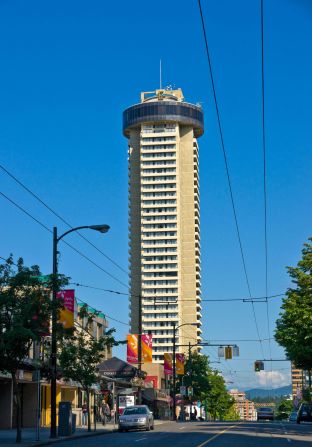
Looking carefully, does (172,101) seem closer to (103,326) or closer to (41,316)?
(103,326)

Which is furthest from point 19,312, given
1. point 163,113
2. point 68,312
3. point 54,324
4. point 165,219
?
point 163,113

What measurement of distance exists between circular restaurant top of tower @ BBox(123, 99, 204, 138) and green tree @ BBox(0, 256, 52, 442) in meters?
156

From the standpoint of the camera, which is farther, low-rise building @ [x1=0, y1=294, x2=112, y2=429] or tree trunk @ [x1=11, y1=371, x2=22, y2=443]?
low-rise building @ [x1=0, y1=294, x2=112, y2=429]

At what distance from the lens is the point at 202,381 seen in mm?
99312

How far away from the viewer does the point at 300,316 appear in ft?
181

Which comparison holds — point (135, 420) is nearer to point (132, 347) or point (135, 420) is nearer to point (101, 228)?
point (101, 228)

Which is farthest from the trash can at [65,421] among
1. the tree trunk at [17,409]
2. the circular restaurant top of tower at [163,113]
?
the circular restaurant top of tower at [163,113]

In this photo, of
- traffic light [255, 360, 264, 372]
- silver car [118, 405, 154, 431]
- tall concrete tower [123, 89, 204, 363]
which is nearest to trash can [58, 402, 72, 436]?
silver car [118, 405, 154, 431]

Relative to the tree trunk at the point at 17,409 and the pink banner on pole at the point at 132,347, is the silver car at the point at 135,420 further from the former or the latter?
the pink banner on pole at the point at 132,347

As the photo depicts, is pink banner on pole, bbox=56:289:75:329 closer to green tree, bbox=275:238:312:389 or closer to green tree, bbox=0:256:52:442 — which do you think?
green tree, bbox=0:256:52:442

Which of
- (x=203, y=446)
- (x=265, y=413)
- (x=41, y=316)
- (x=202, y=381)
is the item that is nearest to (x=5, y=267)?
(x=41, y=316)

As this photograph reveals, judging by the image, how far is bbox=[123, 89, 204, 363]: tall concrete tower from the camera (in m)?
183

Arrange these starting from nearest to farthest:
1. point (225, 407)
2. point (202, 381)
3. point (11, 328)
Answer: point (11, 328) < point (202, 381) < point (225, 407)

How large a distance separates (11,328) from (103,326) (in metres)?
44.5
